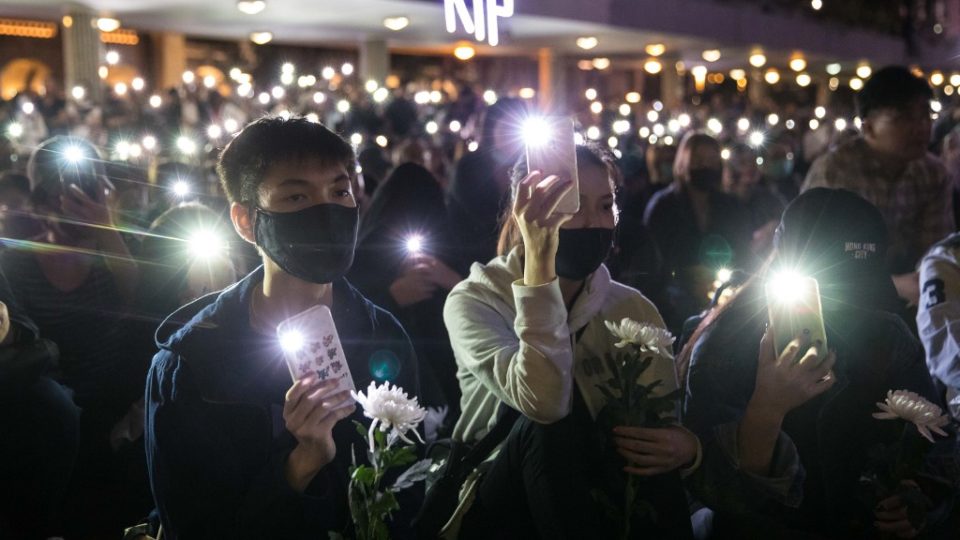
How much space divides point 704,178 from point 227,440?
5.22m

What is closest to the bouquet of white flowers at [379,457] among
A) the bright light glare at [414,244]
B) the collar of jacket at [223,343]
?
the collar of jacket at [223,343]

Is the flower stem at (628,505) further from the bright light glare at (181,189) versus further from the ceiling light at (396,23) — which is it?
the ceiling light at (396,23)

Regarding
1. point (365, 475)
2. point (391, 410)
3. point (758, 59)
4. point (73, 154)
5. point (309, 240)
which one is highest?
point (758, 59)

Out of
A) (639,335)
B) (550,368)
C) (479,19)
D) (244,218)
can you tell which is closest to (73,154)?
(479,19)

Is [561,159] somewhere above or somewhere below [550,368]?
above

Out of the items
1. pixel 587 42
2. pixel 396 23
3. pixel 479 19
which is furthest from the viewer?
pixel 587 42

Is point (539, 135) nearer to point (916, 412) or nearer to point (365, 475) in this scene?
point (365, 475)

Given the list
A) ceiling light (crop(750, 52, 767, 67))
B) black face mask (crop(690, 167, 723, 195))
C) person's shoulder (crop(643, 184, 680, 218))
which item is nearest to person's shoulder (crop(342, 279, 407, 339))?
person's shoulder (crop(643, 184, 680, 218))

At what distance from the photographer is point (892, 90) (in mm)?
5750

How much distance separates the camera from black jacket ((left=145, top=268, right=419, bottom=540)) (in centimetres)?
260

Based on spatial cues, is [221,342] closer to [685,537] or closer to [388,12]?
[685,537]

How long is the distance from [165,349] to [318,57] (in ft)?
111

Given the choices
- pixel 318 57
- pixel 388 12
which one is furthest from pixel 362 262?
pixel 318 57

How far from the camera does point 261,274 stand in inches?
114
